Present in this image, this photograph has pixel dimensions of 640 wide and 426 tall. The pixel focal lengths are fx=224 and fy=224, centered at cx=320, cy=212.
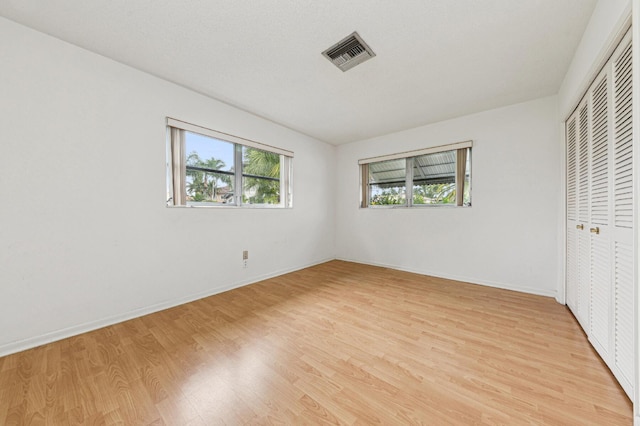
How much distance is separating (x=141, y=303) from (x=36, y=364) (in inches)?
30.8

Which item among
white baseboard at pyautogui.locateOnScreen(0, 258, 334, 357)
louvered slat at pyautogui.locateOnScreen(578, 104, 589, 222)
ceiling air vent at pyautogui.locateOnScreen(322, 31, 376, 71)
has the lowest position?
white baseboard at pyautogui.locateOnScreen(0, 258, 334, 357)

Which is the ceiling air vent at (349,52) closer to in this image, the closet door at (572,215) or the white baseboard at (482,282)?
the closet door at (572,215)

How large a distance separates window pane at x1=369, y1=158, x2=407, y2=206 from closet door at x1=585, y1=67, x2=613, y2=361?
242cm

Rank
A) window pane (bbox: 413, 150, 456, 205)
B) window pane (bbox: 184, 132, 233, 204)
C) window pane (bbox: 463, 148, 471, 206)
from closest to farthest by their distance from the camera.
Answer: window pane (bbox: 184, 132, 233, 204)
window pane (bbox: 463, 148, 471, 206)
window pane (bbox: 413, 150, 456, 205)

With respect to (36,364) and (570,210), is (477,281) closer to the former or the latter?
(570,210)

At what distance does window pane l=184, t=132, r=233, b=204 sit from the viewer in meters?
2.83

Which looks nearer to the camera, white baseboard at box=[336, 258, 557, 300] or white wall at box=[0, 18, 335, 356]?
white wall at box=[0, 18, 335, 356]

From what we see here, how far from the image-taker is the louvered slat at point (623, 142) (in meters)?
1.28

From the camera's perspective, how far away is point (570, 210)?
7.93 ft

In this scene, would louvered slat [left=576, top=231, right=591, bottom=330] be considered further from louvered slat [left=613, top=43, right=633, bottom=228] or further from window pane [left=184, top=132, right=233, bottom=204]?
window pane [left=184, top=132, right=233, bottom=204]

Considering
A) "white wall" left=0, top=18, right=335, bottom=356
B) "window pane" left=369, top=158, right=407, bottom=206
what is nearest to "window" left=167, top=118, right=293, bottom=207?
"white wall" left=0, top=18, right=335, bottom=356

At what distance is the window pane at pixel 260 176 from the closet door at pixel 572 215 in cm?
373

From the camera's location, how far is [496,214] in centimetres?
321

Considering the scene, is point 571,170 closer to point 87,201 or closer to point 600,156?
point 600,156
